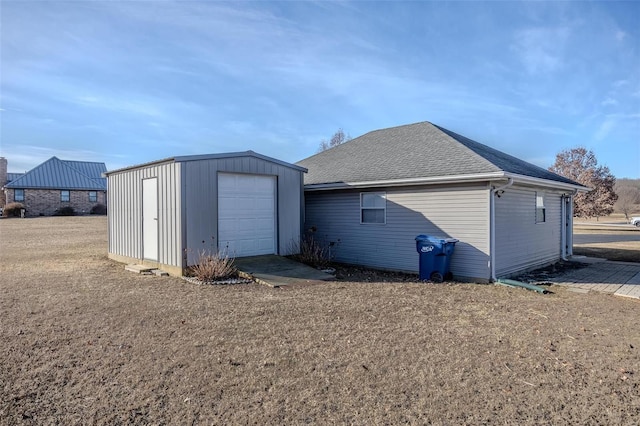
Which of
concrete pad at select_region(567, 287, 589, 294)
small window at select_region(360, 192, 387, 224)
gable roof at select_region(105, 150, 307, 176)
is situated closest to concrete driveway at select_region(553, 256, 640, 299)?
concrete pad at select_region(567, 287, 589, 294)

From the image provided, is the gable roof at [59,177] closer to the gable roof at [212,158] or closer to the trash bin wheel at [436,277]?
the gable roof at [212,158]

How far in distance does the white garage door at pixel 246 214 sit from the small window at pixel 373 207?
2.59 m

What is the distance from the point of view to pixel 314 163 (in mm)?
14984

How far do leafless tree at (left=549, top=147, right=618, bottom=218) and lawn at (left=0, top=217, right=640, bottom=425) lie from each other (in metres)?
28.7

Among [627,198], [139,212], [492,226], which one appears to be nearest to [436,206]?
[492,226]

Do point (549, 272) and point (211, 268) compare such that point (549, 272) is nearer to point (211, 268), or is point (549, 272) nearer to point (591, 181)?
point (211, 268)

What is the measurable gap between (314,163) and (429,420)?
1249 centimetres

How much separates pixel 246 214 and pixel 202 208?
1375 millimetres

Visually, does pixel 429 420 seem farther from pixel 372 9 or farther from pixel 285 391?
pixel 372 9

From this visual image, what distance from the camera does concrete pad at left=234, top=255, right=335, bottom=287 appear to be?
8845 mm

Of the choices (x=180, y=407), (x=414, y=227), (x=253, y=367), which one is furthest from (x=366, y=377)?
(x=414, y=227)

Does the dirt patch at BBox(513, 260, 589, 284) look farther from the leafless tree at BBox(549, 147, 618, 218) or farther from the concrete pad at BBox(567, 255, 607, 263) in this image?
the leafless tree at BBox(549, 147, 618, 218)

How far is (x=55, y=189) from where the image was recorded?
36500mm

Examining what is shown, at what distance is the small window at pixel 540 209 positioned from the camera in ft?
37.9
